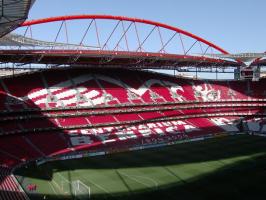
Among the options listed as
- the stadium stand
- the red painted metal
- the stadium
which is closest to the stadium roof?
the stadium

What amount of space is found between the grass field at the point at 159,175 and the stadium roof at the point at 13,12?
Result: 1482 cm

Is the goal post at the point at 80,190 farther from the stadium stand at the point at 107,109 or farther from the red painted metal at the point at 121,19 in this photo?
the red painted metal at the point at 121,19

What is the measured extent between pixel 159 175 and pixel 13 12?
72.5 feet

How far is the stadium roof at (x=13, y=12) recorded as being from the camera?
23.8m

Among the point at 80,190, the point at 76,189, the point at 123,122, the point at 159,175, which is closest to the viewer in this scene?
the point at 80,190

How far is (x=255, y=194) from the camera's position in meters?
31.8

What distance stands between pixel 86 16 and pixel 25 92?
1589 centimetres

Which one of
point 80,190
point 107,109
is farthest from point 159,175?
point 107,109

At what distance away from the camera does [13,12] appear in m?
25.5

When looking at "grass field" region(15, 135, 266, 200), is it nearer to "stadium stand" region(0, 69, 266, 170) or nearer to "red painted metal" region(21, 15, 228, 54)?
"stadium stand" region(0, 69, 266, 170)

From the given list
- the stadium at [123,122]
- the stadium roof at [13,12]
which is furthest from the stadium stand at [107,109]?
the stadium roof at [13,12]

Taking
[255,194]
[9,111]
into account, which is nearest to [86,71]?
[9,111]

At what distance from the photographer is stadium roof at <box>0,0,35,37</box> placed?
2377 cm

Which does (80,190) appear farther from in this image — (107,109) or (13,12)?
(107,109)
